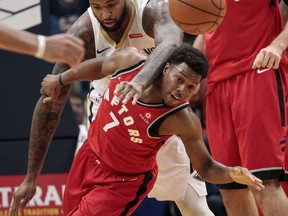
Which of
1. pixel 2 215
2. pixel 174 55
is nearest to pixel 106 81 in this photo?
pixel 174 55

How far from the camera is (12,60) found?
23.8ft

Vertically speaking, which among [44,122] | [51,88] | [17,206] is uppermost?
[51,88]

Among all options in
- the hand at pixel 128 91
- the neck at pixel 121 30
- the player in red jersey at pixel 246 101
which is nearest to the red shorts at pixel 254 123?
the player in red jersey at pixel 246 101

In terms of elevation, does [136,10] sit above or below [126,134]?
above

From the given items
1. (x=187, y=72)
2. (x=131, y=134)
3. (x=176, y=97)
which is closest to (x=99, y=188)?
(x=131, y=134)

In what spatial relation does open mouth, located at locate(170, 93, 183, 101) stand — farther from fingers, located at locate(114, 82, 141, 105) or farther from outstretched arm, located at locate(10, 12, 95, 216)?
outstretched arm, located at locate(10, 12, 95, 216)

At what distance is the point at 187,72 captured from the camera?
5246mm

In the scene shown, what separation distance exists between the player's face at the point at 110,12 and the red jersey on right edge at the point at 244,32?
71cm

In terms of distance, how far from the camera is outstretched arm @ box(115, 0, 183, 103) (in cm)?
475

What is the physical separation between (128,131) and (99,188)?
1.35ft

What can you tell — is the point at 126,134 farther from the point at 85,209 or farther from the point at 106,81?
the point at 106,81

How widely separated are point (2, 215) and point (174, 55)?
2.64 meters

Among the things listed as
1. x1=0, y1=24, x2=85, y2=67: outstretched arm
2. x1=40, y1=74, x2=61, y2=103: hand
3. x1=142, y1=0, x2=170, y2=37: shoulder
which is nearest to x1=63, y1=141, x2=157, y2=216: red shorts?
x1=40, y1=74, x2=61, y2=103: hand

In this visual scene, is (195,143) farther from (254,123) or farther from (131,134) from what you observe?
(254,123)
